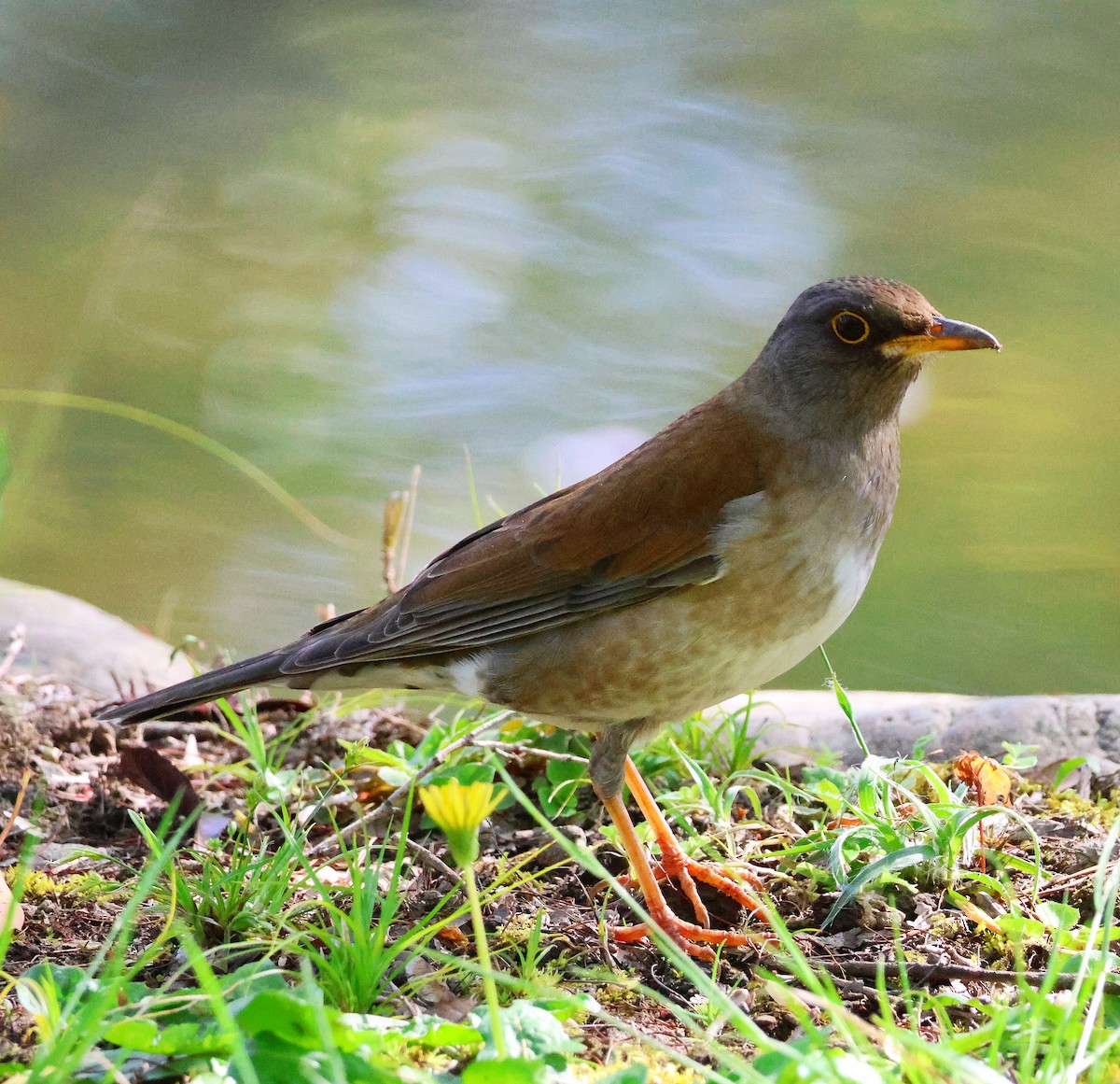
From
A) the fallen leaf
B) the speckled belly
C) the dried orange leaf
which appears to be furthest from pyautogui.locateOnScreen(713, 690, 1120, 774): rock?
the fallen leaf

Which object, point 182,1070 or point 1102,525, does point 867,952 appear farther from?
point 1102,525

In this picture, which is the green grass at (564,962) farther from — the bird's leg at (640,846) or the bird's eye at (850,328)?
the bird's eye at (850,328)

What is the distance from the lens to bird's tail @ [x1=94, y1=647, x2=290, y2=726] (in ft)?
12.0

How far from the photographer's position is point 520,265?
9359 millimetres

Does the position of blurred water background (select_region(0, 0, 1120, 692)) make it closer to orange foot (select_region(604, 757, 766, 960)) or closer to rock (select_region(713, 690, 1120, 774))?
rock (select_region(713, 690, 1120, 774))

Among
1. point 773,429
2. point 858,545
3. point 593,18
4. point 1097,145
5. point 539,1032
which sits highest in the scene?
point 593,18

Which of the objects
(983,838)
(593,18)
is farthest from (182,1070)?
(593,18)

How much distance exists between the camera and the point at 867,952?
3008mm

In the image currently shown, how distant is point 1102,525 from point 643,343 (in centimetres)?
330

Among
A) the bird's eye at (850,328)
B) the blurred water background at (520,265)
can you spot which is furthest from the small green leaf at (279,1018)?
the blurred water background at (520,265)

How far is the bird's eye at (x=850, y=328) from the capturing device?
3.50 meters

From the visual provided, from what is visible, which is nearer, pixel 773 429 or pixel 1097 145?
pixel 773 429

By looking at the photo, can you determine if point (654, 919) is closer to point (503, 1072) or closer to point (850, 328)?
point (503, 1072)

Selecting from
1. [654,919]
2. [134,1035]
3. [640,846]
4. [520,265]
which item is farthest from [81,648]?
[520,265]
